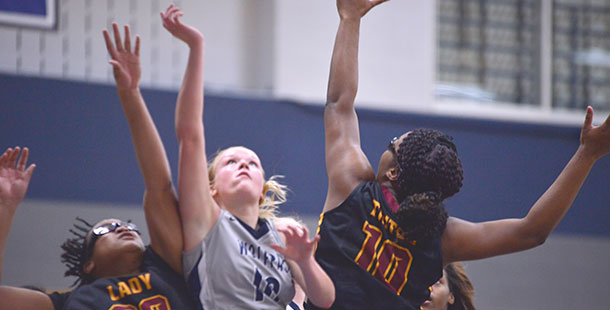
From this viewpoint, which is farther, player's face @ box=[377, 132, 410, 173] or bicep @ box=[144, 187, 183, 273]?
player's face @ box=[377, 132, 410, 173]

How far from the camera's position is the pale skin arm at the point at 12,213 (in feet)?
8.71

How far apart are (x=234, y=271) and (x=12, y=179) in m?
0.86

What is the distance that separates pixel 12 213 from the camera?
2.74m

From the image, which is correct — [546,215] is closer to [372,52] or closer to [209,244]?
[209,244]

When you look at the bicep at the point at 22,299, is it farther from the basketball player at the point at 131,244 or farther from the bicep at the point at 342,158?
the bicep at the point at 342,158

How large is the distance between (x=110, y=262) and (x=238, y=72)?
3.77 m

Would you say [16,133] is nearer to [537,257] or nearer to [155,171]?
[155,171]

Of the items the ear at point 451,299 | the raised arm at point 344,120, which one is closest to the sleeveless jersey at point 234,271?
the raised arm at point 344,120

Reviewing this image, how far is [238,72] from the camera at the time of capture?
6562mm

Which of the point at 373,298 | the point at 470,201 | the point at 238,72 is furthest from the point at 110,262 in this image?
the point at 470,201

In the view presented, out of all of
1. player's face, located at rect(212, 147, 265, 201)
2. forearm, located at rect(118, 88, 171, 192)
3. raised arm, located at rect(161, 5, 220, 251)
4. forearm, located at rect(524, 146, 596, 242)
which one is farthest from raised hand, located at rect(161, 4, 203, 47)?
forearm, located at rect(524, 146, 596, 242)

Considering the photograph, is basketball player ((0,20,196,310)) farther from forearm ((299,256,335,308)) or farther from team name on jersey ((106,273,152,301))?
forearm ((299,256,335,308))

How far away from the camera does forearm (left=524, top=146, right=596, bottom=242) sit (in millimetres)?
2654

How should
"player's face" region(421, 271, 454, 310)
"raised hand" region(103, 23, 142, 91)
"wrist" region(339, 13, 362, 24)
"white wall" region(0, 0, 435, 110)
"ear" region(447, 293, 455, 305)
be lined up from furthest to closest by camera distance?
1. "white wall" region(0, 0, 435, 110)
2. "ear" region(447, 293, 455, 305)
3. "player's face" region(421, 271, 454, 310)
4. "wrist" region(339, 13, 362, 24)
5. "raised hand" region(103, 23, 142, 91)
